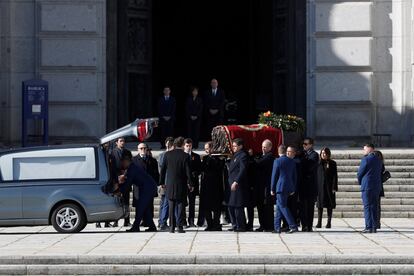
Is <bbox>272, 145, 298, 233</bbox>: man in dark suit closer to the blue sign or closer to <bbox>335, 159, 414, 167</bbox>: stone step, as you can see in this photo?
<bbox>335, 159, 414, 167</bbox>: stone step

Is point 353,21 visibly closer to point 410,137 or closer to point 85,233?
point 410,137

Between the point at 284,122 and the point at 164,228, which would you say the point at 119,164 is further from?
the point at 284,122

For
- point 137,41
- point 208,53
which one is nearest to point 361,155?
point 137,41

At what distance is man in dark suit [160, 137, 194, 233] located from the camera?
80.4 feet

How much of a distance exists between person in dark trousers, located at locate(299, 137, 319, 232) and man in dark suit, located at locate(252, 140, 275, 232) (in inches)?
22.2

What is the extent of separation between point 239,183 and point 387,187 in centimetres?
568

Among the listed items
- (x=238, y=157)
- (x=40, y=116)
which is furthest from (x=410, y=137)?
(x=238, y=157)

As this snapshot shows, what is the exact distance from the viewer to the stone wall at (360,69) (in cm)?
3516

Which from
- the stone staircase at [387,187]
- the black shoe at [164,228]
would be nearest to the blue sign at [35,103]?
the stone staircase at [387,187]

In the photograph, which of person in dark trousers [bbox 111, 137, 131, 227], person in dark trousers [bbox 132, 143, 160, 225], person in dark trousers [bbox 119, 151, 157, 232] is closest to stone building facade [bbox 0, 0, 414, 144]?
person in dark trousers [bbox 111, 137, 131, 227]

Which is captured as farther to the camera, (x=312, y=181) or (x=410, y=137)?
(x=410, y=137)

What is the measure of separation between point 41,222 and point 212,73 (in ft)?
64.9

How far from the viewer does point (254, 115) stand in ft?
131

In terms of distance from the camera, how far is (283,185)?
2414 centimetres
